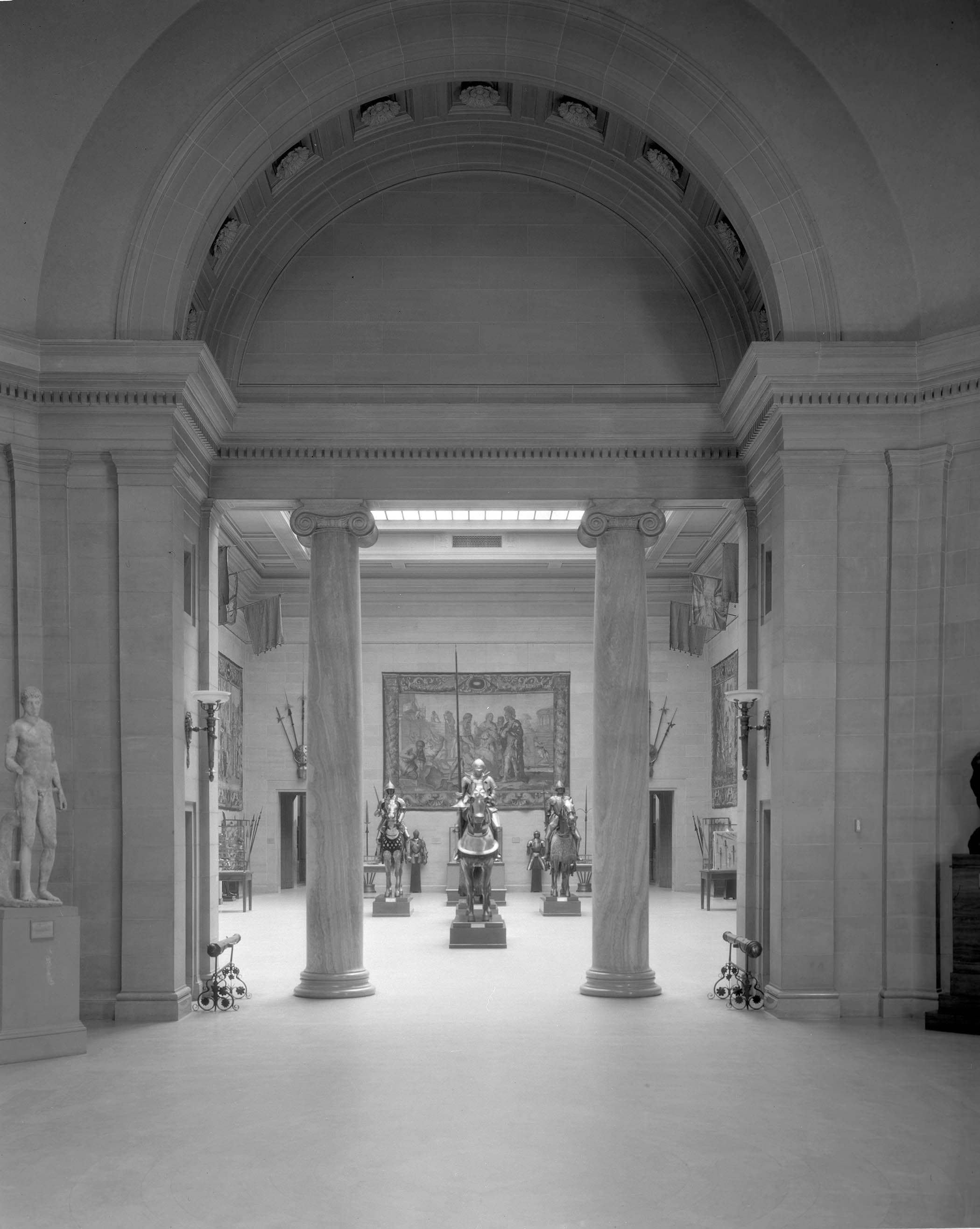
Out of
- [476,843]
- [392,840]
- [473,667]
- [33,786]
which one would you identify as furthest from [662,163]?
[473,667]

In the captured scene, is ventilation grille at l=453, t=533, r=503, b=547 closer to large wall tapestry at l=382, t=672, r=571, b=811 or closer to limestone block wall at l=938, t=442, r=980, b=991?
large wall tapestry at l=382, t=672, r=571, b=811

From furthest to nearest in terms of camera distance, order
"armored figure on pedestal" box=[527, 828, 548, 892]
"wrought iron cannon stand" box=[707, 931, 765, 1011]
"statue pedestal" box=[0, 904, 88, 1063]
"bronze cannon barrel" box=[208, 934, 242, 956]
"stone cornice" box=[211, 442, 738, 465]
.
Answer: "armored figure on pedestal" box=[527, 828, 548, 892] → "stone cornice" box=[211, 442, 738, 465] → "bronze cannon barrel" box=[208, 934, 242, 956] → "wrought iron cannon stand" box=[707, 931, 765, 1011] → "statue pedestal" box=[0, 904, 88, 1063]

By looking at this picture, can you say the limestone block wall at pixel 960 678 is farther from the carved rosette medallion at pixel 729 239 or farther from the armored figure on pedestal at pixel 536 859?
the armored figure on pedestal at pixel 536 859

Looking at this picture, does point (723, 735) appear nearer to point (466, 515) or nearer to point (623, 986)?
point (466, 515)

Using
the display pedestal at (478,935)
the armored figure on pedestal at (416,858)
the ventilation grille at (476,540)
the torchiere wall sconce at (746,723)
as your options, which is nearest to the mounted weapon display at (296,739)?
the armored figure on pedestal at (416,858)

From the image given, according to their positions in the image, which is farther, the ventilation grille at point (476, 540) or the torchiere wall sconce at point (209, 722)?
the ventilation grille at point (476, 540)

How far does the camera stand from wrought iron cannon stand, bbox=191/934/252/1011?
16.0 m

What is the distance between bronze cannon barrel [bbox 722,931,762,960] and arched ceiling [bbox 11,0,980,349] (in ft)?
23.4

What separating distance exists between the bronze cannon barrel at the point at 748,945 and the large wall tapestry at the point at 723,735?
488 inches

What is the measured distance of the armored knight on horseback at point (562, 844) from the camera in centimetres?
2873

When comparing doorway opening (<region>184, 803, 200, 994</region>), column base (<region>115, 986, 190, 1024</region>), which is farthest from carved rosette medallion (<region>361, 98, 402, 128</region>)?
column base (<region>115, 986, 190, 1024</region>)

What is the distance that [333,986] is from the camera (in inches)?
670

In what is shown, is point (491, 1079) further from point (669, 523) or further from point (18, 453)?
point (669, 523)

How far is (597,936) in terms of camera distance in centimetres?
1747
